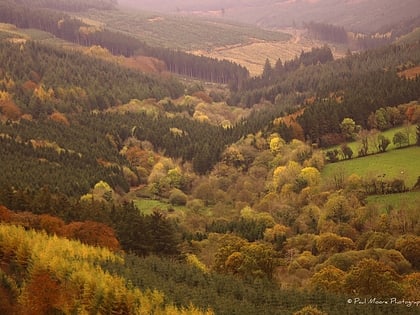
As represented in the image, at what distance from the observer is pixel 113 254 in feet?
264

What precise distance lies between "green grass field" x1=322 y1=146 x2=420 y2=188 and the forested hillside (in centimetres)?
51

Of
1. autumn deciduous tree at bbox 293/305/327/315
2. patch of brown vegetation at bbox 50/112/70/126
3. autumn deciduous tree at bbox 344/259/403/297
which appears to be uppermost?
autumn deciduous tree at bbox 293/305/327/315

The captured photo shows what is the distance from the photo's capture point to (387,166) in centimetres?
12875

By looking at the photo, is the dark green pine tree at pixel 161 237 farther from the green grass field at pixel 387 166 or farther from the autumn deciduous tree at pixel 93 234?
the green grass field at pixel 387 166

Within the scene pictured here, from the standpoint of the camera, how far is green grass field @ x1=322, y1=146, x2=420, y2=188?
121225 mm

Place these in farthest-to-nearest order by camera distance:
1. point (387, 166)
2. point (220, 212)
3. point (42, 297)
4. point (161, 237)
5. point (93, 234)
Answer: point (220, 212), point (387, 166), point (161, 237), point (93, 234), point (42, 297)

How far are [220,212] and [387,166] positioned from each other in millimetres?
38097


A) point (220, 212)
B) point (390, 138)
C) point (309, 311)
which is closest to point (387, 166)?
point (390, 138)

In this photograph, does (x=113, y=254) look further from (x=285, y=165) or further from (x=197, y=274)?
(x=285, y=165)

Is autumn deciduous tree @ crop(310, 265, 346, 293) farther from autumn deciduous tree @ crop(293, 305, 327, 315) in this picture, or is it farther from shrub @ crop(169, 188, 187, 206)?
shrub @ crop(169, 188, 187, 206)

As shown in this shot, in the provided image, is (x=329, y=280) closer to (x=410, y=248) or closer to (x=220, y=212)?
(x=410, y=248)

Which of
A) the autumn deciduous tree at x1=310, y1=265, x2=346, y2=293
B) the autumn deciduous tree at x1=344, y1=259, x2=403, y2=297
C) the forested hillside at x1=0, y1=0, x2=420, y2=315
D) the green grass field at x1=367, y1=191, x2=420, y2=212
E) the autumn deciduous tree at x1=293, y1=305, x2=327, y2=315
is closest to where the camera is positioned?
the autumn deciduous tree at x1=293, y1=305, x2=327, y2=315

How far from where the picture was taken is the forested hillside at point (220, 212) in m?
70.6

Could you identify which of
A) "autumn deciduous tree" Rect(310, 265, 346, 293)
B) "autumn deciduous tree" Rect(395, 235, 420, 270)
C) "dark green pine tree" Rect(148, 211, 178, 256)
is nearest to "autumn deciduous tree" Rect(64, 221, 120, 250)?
"dark green pine tree" Rect(148, 211, 178, 256)
